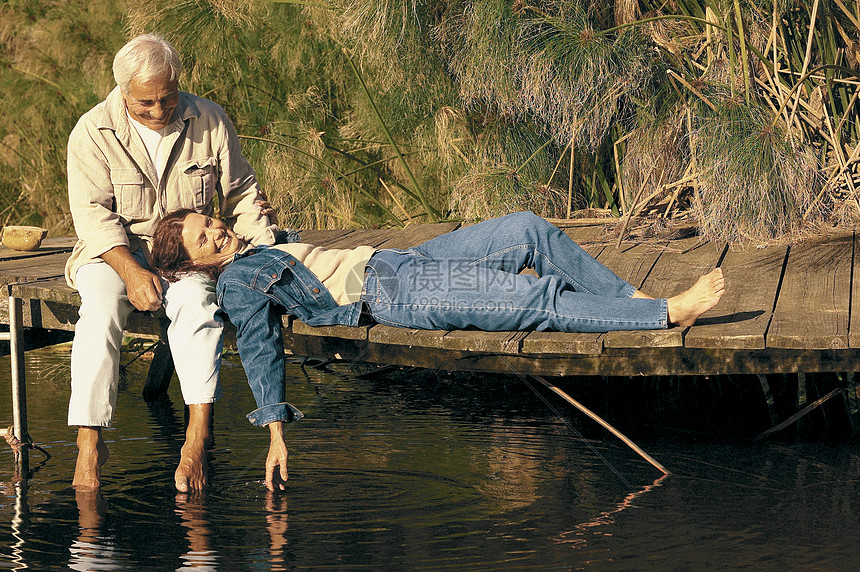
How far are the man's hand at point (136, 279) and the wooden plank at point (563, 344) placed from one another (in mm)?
1061

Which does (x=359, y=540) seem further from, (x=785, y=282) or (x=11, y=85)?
(x=11, y=85)

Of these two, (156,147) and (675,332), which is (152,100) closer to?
(156,147)

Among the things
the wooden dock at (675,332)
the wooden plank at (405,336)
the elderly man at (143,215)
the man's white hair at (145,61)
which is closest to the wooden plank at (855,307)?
the wooden dock at (675,332)

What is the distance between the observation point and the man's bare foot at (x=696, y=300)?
10.8ft

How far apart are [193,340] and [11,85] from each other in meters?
4.61

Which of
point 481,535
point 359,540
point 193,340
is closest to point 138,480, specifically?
point 193,340

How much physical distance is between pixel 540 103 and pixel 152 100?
1.83 meters

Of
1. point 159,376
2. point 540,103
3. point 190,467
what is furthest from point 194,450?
point 540,103

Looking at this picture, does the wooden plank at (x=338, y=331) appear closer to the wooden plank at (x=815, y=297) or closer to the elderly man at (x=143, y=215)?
the elderly man at (x=143, y=215)

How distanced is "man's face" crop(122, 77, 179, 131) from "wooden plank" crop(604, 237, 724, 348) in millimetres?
1457

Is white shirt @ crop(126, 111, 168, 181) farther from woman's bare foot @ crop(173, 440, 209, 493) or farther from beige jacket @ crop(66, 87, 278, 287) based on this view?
woman's bare foot @ crop(173, 440, 209, 493)

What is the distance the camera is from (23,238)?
4902 mm

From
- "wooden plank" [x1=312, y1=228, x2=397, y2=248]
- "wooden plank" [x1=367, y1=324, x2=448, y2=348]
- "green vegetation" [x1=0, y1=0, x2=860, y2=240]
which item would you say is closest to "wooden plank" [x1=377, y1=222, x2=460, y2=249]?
"wooden plank" [x1=312, y1=228, x2=397, y2=248]

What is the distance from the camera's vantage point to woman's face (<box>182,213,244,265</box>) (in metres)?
3.63
